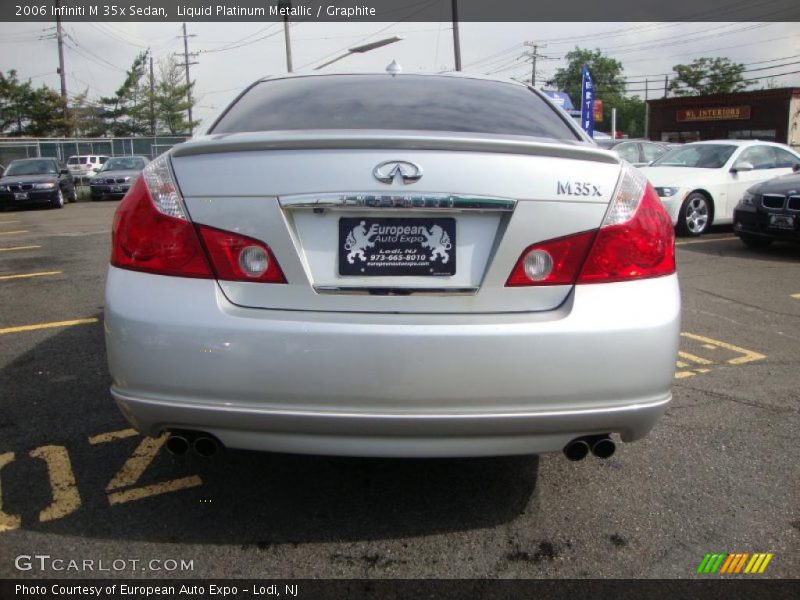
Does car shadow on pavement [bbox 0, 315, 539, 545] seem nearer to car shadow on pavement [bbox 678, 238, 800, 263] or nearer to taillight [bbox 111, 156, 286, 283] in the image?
taillight [bbox 111, 156, 286, 283]

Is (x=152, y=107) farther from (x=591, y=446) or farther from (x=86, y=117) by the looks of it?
(x=591, y=446)

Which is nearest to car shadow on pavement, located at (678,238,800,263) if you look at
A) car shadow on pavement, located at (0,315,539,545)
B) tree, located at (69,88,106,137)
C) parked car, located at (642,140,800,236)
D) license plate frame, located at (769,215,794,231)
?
license plate frame, located at (769,215,794,231)

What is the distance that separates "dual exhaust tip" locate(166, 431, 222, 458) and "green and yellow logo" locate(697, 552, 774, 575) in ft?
5.26

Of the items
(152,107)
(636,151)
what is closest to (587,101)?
(636,151)

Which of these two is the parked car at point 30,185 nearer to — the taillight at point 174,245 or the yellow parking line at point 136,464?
the yellow parking line at point 136,464

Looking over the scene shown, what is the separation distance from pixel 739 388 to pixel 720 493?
1360 millimetres

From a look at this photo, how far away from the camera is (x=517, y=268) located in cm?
208

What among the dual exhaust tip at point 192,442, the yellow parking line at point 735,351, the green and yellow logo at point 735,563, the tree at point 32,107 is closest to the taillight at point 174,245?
the dual exhaust tip at point 192,442

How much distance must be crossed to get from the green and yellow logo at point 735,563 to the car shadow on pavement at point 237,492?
25.2 inches

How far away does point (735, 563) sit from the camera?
2.24m

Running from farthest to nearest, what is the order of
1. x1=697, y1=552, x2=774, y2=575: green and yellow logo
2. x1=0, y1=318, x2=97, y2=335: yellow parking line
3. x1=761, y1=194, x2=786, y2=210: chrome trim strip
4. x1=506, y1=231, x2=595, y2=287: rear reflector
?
x1=761, y1=194, x2=786, y2=210: chrome trim strip < x1=0, y1=318, x2=97, y2=335: yellow parking line < x1=697, y1=552, x2=774, y2=575: green and yellow logo < x1=506, y1=231, x2=595, y2=287: rear reflector

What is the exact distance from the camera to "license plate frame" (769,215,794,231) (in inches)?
333

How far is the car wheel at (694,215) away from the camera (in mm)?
10547

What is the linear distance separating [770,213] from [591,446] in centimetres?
784
